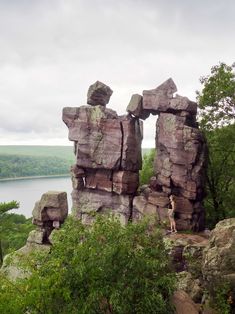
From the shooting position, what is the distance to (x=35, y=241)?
40.1 m

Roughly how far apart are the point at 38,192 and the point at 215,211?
121m

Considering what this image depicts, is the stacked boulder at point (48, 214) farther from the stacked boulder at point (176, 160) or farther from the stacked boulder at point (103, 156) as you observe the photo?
the stacked boulder at point (176, 160)

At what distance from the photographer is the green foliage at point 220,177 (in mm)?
40406

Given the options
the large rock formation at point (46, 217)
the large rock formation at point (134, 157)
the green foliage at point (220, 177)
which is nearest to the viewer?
the large rock formation at point (134, 157)

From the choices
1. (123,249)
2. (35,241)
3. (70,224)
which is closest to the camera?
(123,249)

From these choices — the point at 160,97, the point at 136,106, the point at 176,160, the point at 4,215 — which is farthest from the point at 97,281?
the point at 4,215

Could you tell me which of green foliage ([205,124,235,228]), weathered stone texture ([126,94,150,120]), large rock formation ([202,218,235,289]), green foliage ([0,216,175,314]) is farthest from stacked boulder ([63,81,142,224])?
green foliage ([0,216,175,314])

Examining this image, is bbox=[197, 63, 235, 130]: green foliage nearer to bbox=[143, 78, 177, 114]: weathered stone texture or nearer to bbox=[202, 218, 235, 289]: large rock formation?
bbox=[143, 78, 177, 114]: weathered stone texture

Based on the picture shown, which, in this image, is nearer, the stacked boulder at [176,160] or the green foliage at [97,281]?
the green foliage at [97,281]

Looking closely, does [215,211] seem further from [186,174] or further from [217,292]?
[217,292]

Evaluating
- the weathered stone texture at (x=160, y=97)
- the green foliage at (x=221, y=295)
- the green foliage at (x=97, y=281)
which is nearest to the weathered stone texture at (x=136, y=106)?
the weathered stone texture at (x=160, y=97)

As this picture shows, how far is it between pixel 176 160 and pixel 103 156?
25.0 ft

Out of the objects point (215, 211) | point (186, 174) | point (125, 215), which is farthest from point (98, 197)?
point (215, 211)

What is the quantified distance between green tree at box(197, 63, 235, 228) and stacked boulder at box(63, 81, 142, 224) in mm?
7482
